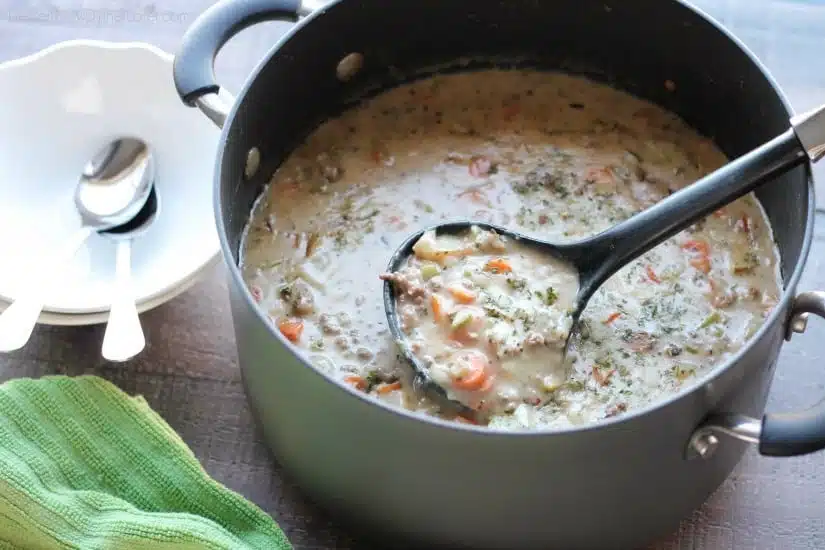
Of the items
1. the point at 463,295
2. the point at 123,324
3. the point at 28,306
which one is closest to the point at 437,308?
the point at 463,295

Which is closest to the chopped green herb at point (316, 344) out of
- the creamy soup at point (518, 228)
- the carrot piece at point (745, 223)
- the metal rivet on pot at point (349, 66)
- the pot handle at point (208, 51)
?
the creamy soup at point (518, 228)

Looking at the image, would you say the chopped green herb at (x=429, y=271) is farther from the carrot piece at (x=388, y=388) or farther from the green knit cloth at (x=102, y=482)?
the green knit cloth at (x=102, y=482)

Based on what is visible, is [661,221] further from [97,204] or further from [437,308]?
[97,204]

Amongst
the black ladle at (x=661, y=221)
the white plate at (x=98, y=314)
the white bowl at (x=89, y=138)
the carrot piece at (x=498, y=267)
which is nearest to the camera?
the black ladle at (x=661, y=221)

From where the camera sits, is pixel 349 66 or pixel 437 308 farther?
pixel 349 66

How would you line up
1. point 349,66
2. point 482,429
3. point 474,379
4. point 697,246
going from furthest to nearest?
point 349,66, point 697,246, point 474,379, point 482,429

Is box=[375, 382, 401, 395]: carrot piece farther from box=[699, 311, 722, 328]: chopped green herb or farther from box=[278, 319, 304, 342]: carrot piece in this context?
box=[699, 311, 722, 328]: chopped green herb

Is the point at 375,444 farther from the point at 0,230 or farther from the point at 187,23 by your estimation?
the point at 187,23

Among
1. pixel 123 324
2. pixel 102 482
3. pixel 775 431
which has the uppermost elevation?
pixel 775 431
